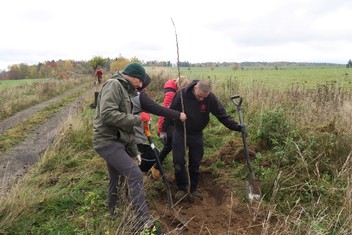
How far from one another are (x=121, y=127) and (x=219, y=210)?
184cm

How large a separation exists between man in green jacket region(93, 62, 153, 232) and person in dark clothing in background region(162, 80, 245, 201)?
3.43 ft

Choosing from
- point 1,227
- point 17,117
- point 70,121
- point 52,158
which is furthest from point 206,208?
point 17,117

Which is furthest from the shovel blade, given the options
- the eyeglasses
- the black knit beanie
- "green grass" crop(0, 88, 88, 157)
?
"green grass" crop(0, 88, 88, 157)

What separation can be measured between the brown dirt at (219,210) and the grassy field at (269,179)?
15 cm

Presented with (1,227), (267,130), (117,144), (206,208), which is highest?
(117,144)

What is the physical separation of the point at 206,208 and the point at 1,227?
97.2 inches

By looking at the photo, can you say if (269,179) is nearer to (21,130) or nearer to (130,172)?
(130,172)

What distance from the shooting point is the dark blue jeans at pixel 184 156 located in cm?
430

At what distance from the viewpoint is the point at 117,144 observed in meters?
3.15

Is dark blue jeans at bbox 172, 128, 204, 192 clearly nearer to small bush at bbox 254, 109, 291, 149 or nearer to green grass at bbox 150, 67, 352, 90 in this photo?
small bush at bbox 254, 109, 291, 149

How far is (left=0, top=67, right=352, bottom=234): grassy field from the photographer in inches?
124

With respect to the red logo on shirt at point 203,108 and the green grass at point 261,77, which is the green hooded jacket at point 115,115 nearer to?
the red logo on shirt at point 203,108

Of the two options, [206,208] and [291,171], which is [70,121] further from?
[291,171]

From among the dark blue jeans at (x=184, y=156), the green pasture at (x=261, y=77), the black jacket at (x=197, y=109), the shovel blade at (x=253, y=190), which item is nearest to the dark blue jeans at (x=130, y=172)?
the dark blue jeans at (x=184, y=156)
